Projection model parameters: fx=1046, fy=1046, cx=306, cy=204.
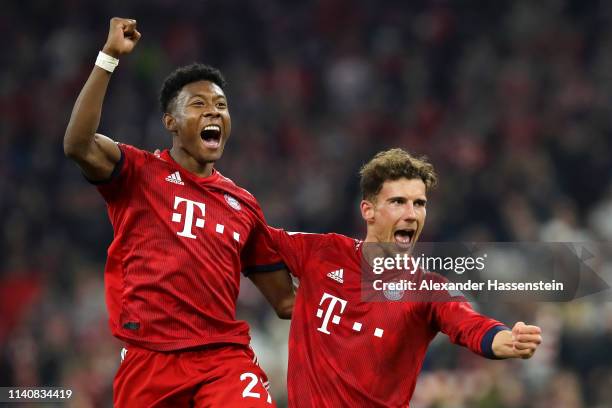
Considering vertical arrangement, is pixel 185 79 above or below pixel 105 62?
above

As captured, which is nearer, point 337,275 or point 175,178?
point 175,178

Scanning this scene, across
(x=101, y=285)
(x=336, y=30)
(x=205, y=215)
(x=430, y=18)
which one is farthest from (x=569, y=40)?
(x=205, y=215)

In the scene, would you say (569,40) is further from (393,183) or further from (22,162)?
(393,183)

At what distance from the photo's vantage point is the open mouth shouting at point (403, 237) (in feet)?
16.2

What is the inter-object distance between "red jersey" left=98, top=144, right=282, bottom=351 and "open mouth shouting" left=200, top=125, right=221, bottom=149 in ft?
0.55

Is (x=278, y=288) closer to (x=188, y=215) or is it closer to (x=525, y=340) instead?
(x=188, y=215)

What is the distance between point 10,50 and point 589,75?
710 centimetres

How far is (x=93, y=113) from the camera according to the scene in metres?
4.21

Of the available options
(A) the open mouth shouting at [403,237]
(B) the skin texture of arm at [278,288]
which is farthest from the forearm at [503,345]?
(B) the skin texture of arm at [278,288]

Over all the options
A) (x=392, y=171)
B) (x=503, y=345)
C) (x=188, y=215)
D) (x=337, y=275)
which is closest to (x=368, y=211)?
(x=392, y=171)

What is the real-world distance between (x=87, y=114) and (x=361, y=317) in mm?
1568

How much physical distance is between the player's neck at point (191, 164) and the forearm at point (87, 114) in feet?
1.99

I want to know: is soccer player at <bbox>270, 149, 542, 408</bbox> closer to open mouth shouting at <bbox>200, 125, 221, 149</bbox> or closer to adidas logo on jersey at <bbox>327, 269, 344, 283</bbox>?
adidas logo on jersey at <bbox>327, 269, 344, 283</bbox>

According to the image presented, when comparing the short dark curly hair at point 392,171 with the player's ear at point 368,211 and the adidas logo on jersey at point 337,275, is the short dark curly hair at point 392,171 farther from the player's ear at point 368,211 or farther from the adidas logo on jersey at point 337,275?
the adidas logo on jersey at point 337,275
